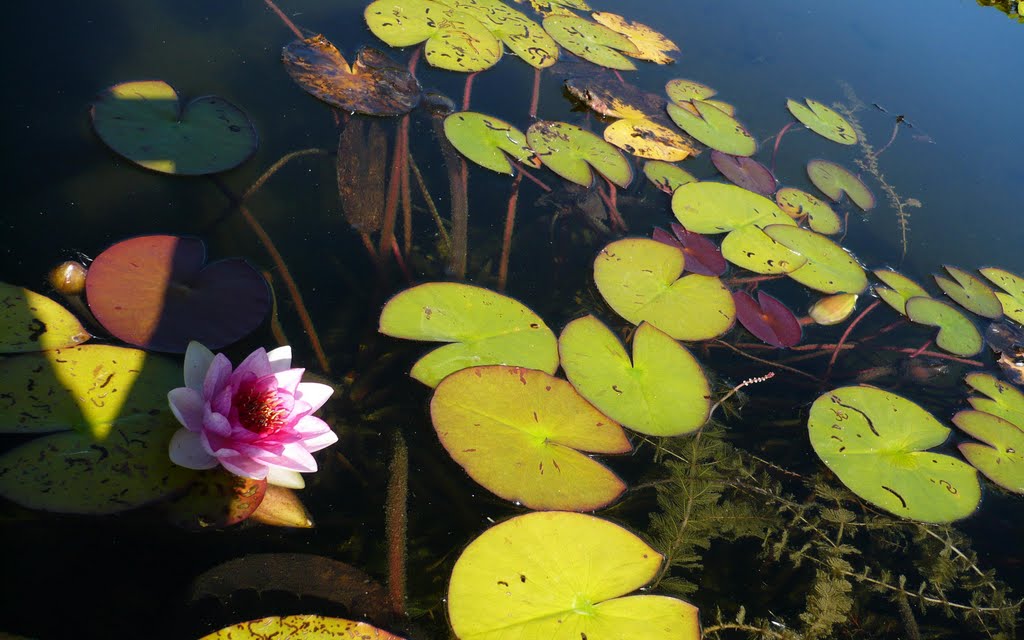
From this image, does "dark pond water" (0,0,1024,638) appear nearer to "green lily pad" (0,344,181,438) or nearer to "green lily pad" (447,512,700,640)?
"green lily pad" (447,512,700,640)

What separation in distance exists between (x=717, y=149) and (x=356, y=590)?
3141 millimetres

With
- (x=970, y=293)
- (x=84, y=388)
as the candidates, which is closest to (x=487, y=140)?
(x=84, y=388)

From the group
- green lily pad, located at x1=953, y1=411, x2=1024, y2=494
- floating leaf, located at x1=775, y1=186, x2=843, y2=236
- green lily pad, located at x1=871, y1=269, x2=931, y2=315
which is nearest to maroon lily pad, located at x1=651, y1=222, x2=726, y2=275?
floating leaf, located at x1=775, y1=186, x2=843, y2=236

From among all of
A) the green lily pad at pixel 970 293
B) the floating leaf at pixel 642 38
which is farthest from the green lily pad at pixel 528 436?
the floating leaf at pixel 642 38

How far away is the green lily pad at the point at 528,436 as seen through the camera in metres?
1.74

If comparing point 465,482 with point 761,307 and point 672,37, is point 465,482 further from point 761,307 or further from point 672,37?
point 672,37

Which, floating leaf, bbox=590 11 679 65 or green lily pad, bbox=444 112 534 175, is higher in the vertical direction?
floating leaf, bbox=590 11 679 65

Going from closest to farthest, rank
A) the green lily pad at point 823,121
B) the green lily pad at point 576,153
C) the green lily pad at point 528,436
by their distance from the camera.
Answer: the green lily pad at point 528,436 < the green lily pad at point 576,153 < the green lily pad at point 823,121

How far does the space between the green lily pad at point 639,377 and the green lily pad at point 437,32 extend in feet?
6.45

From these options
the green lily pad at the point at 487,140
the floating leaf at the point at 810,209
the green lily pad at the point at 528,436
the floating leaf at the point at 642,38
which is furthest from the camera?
the floating leaf at the point at 642,38

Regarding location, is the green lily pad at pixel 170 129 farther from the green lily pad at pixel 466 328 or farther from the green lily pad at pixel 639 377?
the green lily pad at pixel 639 377

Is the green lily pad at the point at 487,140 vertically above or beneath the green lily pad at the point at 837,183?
beneath

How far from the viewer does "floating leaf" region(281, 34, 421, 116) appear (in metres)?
2.91

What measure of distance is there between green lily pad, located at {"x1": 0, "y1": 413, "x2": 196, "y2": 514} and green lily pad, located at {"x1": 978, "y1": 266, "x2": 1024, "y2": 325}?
3915 millimetres
